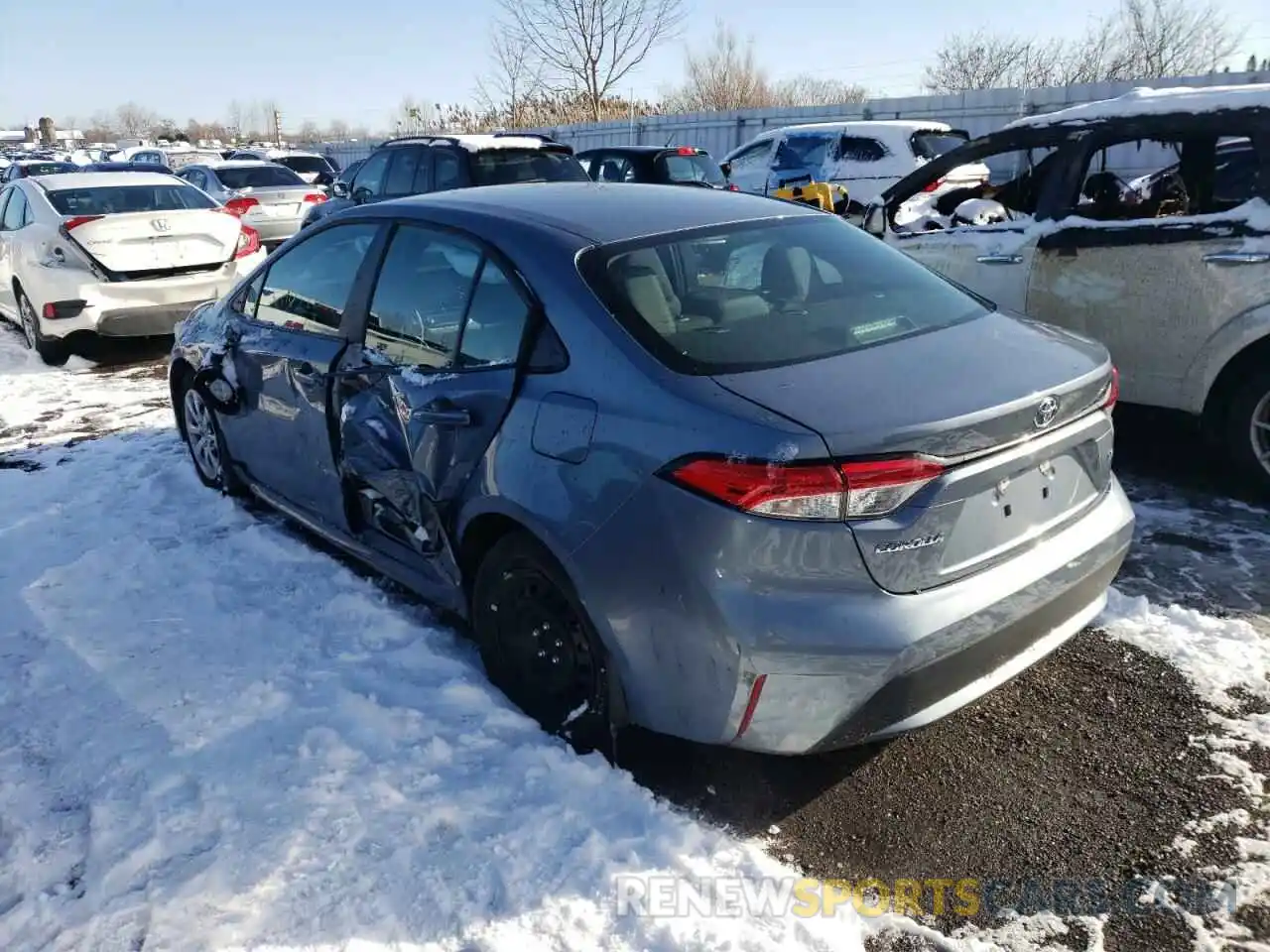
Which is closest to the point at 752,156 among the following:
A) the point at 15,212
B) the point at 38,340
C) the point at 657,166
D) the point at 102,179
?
the point at 657,166

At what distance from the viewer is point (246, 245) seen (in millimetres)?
9336

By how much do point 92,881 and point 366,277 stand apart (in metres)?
2.13

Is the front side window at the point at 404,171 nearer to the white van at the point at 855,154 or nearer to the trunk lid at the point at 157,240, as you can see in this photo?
the trunk lid at the point at 157,240

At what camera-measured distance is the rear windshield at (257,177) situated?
618 inches

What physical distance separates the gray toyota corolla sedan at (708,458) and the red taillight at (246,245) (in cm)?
603

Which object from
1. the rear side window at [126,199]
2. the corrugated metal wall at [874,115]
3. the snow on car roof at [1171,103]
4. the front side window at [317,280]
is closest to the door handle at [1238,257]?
the snow on car roof at [1171,103]

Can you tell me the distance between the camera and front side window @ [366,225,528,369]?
9.86 feet

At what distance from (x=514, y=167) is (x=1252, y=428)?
728 cm

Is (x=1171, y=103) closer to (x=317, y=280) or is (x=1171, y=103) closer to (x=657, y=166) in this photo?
(x=317, y=280)

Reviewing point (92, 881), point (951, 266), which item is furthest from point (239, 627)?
point (951, 266)

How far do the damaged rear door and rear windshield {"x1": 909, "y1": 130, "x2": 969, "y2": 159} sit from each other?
1131cm

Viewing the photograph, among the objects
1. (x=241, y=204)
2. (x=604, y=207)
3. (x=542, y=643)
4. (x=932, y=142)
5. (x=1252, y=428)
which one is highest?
(x=932, y=142)

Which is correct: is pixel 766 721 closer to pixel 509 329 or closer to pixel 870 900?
pixel 870 900

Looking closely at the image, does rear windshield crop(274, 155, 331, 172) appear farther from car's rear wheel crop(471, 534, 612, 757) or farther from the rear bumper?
the rear bumper
